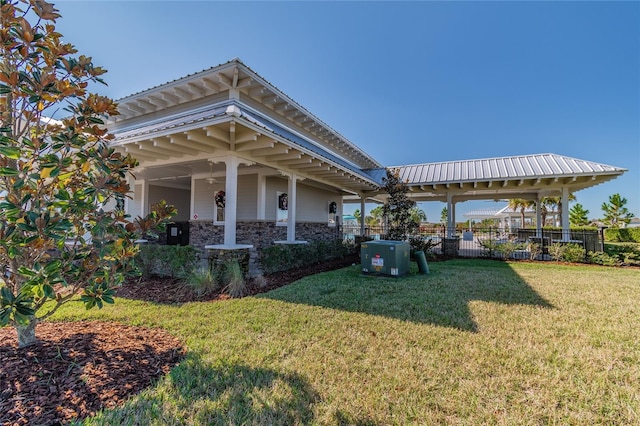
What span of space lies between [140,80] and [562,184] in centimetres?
1759

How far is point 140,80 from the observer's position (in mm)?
9758

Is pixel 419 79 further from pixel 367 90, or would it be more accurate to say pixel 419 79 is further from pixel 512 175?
pixel 512 175

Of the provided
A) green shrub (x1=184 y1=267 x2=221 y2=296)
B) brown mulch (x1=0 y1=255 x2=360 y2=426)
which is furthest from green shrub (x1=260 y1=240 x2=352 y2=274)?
brown mulch (x1=0 y1=255 x2=360 y2=426)

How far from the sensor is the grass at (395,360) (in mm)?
2314

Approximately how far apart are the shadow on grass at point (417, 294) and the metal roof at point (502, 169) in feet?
20.0

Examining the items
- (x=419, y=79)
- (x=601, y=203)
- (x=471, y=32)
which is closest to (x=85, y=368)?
(x=471, y=32)

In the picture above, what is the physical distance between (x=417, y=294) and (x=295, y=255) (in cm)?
439

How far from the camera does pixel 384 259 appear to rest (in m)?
7.83

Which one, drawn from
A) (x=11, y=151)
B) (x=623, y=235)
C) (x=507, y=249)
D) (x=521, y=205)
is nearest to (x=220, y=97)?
(x=11, y=151)

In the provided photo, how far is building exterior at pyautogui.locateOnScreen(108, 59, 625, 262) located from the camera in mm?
6887

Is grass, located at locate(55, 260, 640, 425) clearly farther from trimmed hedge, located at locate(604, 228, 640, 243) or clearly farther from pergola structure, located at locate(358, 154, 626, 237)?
trimmed hedge, located at locate(604, 228, 640, 243)

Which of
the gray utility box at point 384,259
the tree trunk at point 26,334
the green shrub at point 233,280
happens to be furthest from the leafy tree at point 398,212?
the tree trunk at point 26,334

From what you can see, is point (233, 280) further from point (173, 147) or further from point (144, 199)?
point (144, 199)

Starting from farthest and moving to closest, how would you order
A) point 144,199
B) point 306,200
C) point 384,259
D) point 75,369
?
1. point 306,200
2. point 144,199
3. point 384,259
4. point 75,369
